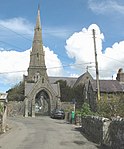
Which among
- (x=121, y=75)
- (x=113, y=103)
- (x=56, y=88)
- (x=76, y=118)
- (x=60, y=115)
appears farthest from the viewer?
(x=56, y=88)

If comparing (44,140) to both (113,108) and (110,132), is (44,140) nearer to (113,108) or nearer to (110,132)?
(110,132)

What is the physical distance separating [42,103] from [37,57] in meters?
22.6

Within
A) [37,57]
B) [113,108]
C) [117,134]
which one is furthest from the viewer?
[37,57]

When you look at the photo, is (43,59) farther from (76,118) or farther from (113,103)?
(113,103)

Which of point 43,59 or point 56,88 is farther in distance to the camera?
point 43,59

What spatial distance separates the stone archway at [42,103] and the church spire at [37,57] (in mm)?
19264

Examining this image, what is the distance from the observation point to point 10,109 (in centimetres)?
6531

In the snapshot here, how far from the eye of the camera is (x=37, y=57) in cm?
9412

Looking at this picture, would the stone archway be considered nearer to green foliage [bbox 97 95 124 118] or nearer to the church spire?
the church spire

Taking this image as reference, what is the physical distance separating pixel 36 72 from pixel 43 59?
4.97 metres

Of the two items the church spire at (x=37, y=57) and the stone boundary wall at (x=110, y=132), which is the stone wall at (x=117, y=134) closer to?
the stone boundary wall at (x=110, y=132)

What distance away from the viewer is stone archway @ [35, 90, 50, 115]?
237ft

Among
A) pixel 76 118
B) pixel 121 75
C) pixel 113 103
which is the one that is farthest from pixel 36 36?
pixel 113 103

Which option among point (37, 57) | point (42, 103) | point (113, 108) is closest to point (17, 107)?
point (42, 103)
